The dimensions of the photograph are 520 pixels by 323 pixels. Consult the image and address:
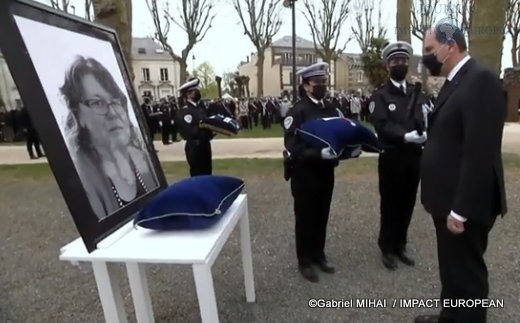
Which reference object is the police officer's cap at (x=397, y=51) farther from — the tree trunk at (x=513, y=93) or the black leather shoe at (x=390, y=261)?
the tree trunk at (x=513, y=93)

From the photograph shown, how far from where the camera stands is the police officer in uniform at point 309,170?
3.39m

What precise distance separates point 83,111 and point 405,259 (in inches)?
122

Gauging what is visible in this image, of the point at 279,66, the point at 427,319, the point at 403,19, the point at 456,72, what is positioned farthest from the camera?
the point at 279,66

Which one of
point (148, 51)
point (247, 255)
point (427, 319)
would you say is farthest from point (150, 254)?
point (148, 51)

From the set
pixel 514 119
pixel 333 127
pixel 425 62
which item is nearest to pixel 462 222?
pixel 425 62

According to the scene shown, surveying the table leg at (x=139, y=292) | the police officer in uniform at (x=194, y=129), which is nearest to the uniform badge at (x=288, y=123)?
the table leg at (x=139, y=292)

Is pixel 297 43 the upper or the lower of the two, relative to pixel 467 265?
upper

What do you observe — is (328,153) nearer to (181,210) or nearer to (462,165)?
(462,165)

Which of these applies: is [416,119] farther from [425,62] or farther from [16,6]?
[16,6]

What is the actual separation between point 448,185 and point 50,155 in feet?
6.72

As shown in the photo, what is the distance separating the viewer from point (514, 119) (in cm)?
2080

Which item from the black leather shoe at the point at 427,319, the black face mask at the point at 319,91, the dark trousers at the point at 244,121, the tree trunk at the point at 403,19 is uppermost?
the tree trunk at the point at 403,19

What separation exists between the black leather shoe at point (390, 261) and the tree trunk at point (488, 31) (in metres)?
3.40

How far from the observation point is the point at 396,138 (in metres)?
3.39
